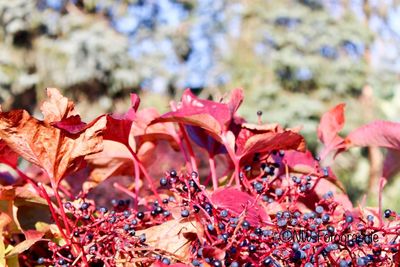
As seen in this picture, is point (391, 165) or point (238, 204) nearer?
point (238, 204)

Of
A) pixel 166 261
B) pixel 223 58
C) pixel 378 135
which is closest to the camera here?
pixel 166 261

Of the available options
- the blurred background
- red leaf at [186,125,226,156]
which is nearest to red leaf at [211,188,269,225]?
red leaf at [186,125,226,156]

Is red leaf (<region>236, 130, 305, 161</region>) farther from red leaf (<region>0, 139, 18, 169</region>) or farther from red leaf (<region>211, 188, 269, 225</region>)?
red leaf (<region>0, 139, 18, 169</region>)

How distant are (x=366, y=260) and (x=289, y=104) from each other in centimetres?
508

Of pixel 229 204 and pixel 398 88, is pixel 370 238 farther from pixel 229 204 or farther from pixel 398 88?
pixel 398 88

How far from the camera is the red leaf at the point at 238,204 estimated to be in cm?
34

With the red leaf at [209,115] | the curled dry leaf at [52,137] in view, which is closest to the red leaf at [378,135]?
the red leaf at [209,115]

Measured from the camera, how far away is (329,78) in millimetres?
5691

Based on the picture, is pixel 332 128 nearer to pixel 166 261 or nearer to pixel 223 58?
pixel 166 261

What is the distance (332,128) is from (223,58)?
5.90m

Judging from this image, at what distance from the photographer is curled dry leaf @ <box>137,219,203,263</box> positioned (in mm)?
353

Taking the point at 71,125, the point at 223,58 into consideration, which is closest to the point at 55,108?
the point at 71,125

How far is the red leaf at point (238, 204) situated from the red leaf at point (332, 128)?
0.15 metres

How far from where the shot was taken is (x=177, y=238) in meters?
0.36
